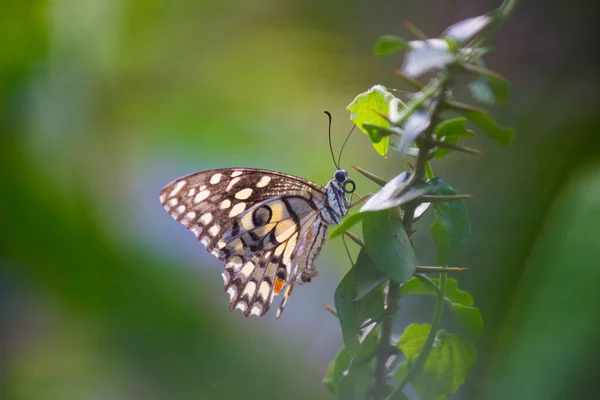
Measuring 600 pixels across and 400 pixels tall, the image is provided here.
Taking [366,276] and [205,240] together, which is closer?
[366,276]

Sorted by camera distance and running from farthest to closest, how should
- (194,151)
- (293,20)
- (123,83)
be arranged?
(293,20) < (123,83) < (194,151)

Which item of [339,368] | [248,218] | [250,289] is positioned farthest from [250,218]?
[339,368]

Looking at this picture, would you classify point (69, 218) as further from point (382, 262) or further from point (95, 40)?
point (382, 262)

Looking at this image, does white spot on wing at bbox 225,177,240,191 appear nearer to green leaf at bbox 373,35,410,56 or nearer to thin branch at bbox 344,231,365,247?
thin branch at bbox 344,231,365,247

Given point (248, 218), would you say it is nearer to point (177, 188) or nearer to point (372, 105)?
point (177, 188)

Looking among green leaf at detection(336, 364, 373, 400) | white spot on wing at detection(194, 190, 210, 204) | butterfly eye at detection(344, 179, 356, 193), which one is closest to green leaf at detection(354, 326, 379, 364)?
green leaf at detection(336, 364, 373, 400)

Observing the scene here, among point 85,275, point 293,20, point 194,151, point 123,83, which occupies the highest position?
point 293,20

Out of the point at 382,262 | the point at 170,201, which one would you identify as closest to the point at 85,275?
the point at 170,201
